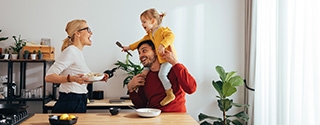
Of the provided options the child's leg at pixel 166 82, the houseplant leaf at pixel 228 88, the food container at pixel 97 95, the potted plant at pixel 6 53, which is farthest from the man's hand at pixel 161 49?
the potted plant at pixel 6 53

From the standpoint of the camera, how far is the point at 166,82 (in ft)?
8.02

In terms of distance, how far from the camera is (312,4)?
2.49 meters

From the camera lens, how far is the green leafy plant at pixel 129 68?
3.83 meters

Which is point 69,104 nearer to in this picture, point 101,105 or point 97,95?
point 101,105

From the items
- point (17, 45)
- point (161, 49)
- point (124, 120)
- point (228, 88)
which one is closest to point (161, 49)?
point (161, 49)

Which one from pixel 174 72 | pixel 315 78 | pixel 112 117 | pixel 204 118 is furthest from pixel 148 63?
pixel 204 118

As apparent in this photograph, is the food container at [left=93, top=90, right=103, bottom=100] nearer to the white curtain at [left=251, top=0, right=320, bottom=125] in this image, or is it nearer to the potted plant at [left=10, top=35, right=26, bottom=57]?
the potted plant at [left=10, top=35, right=26, bottom=57]

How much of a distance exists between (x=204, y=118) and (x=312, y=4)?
1.94m

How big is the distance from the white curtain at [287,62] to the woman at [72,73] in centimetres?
165

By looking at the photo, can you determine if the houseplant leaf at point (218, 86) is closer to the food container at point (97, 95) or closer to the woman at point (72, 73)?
the food container at point (97, 95)

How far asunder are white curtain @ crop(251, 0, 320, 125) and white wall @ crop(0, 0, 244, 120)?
50 cm

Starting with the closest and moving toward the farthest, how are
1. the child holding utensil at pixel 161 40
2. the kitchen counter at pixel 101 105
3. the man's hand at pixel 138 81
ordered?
the child holding utensil at pixel 161 40, the man's hand at pixel 138 81, the kitchen counter at pixel 101 105

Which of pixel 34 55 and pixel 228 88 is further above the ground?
pixel 34 55

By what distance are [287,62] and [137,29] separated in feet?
6.29
